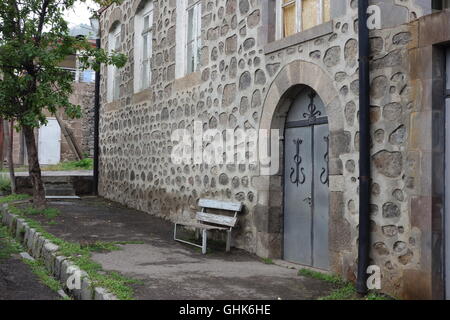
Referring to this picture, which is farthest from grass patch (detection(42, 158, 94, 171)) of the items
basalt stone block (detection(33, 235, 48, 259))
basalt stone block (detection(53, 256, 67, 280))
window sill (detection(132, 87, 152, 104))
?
basalt stone block (detection(53, 256, 67, 280))

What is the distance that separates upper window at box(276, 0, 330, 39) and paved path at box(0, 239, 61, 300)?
395cm

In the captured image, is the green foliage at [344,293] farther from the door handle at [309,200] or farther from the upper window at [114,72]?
the upper window at [114,72]

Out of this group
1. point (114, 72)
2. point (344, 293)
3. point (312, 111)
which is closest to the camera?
point (344, 293)

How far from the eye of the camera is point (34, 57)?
29.2ft

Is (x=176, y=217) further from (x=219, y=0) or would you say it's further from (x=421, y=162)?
(x=421, y=162)

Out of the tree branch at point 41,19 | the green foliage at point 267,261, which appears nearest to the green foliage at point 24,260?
the green foliage at point 267,261

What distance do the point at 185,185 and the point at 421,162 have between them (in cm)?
485

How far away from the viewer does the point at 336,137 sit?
207 inches

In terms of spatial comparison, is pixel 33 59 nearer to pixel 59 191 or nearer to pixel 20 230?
pixel 20 230

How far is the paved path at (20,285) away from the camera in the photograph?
4887 millimetres

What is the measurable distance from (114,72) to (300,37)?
25.0ft

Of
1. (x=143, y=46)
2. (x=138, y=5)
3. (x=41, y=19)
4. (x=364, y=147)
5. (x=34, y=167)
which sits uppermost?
(x=138, y=5)

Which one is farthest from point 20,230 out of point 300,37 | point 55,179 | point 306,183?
point 300,37
